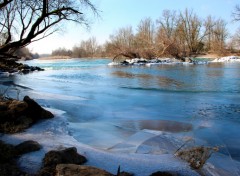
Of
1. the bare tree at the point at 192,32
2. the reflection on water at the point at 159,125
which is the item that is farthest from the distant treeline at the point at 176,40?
the reflection on water at the point at 159,125

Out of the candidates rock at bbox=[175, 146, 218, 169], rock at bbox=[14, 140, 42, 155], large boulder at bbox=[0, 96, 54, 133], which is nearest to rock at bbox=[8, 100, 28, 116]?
large boulder at bbox=[0, 96, 54, 133]

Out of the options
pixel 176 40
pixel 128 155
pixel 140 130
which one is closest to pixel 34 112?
pixel 140 130

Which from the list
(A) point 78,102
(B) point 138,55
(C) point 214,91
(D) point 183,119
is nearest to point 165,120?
(D) point 183,119

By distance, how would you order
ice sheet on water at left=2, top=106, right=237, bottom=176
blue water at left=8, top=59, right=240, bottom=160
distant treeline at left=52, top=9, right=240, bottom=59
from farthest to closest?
distant treeline at left=52, top=9, right=240, bottom=59, blue water at left=8, top=59, right=240, bottom=160, ice sheet on water at left=2, top=106, right=237, bottom=176

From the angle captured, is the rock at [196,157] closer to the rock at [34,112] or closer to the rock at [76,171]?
the rock at [76,171]

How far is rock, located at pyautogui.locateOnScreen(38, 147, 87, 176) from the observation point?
18.1 ft

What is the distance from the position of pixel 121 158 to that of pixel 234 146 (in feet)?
9.83

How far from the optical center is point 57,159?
19.0ft

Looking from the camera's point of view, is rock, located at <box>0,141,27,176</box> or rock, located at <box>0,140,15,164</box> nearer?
rock, located at <box>0,141,27,176</box>

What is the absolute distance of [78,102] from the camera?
14.9 meters

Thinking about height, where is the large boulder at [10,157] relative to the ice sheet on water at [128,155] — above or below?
above

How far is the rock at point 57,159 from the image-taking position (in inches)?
217

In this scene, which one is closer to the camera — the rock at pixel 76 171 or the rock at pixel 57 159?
the rock at pixel 76 171

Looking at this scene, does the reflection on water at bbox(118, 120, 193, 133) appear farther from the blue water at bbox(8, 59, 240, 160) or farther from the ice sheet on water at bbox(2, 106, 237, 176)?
the ice sheet on water at bbox(2, 106, 237, 176)
